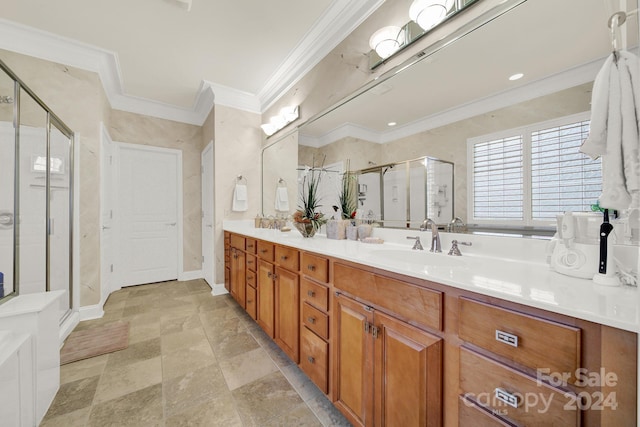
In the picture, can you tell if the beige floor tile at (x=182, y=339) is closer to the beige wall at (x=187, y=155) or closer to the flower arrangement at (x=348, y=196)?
the flower arrangement at (x=348, y=196)

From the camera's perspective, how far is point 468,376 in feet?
2.30

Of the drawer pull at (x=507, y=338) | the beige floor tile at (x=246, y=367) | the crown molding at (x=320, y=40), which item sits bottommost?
the beige floor tile at (x=246, y=367)

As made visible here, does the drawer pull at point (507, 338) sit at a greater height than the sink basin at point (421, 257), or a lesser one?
lesser

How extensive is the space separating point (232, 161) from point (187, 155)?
3.56 ft

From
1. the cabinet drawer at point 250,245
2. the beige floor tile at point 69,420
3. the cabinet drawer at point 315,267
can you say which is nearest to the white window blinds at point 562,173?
the cabinet drawer at point 315,267

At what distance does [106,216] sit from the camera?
2891mm

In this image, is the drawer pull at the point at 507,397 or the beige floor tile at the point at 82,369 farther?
Answer: the beige floor tile at the point at 82,369

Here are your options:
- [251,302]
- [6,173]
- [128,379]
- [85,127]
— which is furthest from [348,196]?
[85,127]

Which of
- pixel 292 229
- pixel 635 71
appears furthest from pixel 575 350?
pixel 292 229

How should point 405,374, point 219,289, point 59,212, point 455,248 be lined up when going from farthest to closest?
point 219,289
point 59,212
point 455,248
point 405,374

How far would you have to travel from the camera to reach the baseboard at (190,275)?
3675 mm

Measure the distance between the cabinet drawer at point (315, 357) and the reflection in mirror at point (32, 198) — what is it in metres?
1.96

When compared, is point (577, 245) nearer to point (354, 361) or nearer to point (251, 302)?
point (354, 361)

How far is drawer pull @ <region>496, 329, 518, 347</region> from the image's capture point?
0.61m
